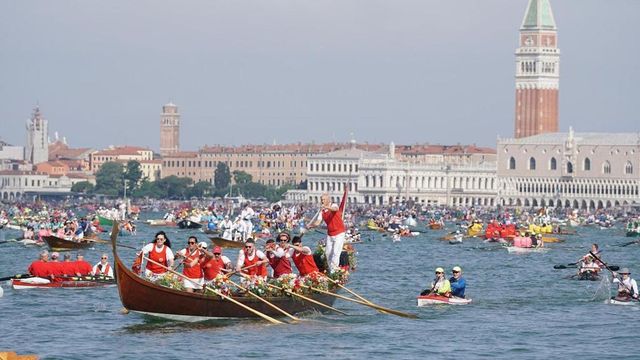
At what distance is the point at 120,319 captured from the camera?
3556cm

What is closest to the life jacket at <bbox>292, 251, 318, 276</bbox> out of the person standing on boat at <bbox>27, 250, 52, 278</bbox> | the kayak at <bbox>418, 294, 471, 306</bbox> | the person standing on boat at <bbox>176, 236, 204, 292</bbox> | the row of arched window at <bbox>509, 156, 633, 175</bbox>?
the person standing on boat at <bbox>176, 236, 204, 292</bbox>

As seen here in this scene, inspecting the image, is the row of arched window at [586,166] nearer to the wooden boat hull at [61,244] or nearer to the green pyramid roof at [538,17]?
the green pyramid roof at [538,17]

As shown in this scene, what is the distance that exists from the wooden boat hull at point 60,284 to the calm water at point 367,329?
0.28 metres

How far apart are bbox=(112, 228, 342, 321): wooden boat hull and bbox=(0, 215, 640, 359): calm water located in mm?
242

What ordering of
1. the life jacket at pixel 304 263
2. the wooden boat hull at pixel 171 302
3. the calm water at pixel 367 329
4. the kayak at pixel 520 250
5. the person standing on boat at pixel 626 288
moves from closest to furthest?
the calm water at pixel 367 329 → the wooden boat hull at pixel 171 302 → the life jacket at pixel 304 263 → the person standing on boat at pixel 626 288 → the kayak at pixel 520 250

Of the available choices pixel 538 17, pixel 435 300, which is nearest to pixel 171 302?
pixel 435 300

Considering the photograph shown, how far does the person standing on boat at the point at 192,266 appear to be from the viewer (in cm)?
3325

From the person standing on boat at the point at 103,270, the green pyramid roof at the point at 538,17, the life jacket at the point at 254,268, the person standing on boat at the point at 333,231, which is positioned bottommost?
the person standing on boat at the point at 103,270

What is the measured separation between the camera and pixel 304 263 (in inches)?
1396

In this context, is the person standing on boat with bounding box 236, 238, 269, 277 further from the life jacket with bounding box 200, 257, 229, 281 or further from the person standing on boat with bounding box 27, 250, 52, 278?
the person standing on boat with bounding box 27, 250, 52, 278

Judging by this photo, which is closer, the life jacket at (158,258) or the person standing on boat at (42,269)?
the life jacket at (158,258)

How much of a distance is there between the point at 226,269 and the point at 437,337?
390 cm

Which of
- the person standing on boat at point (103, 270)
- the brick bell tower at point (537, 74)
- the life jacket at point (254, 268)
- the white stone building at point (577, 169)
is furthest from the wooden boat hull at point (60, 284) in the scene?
the brick bell tower at point (537, 74)

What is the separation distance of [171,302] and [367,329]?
3854 millimetres
